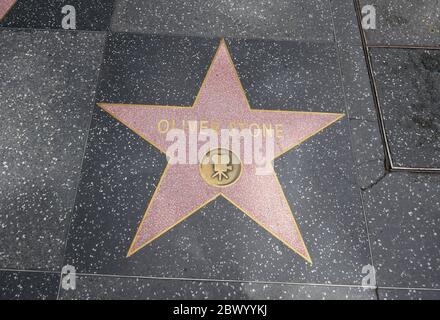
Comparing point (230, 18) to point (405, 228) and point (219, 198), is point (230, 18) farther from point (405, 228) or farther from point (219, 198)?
point (405, 228)

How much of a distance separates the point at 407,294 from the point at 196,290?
0.93m

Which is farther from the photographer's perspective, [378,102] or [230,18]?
[230,18]

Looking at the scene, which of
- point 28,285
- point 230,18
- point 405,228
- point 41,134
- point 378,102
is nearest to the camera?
point 28,285

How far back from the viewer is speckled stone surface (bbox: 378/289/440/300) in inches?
60.6

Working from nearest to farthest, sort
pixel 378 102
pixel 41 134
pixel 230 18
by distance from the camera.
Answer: pixel 41 134 → pixel 378 102 → pixel 230 18

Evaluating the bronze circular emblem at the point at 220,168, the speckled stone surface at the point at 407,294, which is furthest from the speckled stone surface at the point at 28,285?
the speckled stone surface at the point at 407,294

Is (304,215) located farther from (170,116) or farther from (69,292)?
(69,292)

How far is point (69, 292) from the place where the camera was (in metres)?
1.52

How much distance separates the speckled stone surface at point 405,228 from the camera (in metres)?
1.58

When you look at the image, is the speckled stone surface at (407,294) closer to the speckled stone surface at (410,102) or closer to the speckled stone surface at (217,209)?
the speckled stone surface at (217,209)

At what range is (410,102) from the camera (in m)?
1.96

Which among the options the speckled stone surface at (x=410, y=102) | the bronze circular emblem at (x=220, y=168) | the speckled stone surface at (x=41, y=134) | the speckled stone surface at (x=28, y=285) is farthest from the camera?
the speckled stone surface at (x=410, y=102)

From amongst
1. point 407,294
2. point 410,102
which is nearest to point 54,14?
point 410,102

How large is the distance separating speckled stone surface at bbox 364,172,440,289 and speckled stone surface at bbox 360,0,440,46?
0.91 meters
